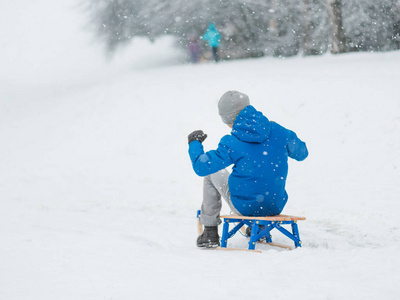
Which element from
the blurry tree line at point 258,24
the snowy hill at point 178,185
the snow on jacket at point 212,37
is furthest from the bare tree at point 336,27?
the snow on jacket at point 212,37

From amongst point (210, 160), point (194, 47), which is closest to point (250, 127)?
point (210, 160)

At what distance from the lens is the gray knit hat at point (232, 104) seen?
166 inches

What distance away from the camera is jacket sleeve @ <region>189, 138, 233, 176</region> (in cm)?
407

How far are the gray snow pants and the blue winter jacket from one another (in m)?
0.13

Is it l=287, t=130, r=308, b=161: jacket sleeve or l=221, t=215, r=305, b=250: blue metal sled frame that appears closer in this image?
l=221, t=215, r=305, b=250: blue metal sled frame

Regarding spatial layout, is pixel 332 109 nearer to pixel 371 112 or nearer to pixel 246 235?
pixel 371 112

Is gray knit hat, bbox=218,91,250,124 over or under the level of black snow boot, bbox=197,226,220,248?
over

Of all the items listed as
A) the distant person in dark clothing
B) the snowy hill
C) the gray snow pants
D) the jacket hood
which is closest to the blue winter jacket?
the jacket hood

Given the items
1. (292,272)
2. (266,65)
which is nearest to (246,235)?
(292,272)

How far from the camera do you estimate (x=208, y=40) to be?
58.1ft

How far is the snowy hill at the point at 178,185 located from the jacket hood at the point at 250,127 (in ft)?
3.29

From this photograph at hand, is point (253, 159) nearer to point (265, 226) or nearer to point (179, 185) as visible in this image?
point (265, 226)

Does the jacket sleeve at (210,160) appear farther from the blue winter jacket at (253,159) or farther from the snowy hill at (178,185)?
the snowy hill at (178,185)

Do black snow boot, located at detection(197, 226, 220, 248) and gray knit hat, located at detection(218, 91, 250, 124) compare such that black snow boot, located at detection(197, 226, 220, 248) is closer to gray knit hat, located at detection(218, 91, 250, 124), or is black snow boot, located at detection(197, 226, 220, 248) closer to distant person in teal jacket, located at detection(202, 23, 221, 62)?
gray knit hat, located at detection(218, 91, 250, 124)
